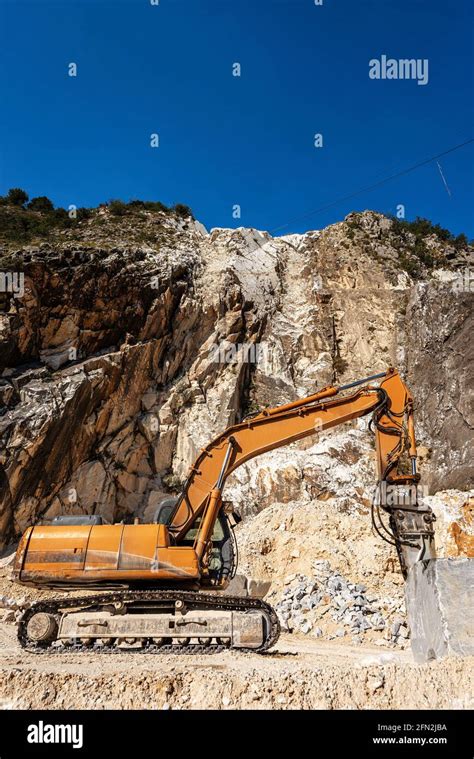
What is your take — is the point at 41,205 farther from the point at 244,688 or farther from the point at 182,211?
the point at 244,688

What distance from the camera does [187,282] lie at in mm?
22844

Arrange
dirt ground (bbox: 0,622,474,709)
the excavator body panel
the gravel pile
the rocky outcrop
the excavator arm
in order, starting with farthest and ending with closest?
the rocky outcrop
the gravel pile
the excavator arm
the excavator body panel
dirt ground (bbox: 0,622,474,709)

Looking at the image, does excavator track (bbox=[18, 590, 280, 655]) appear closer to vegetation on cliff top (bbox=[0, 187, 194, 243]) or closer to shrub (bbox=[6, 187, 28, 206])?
vegetation on cliff top (bbox=[0, 187, 194, 243])

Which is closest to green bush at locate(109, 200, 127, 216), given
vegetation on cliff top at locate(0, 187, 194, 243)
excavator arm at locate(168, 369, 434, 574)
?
vegetation on cliff top at locate(0, 187, 194, 243)

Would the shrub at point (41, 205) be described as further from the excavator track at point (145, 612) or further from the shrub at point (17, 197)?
the excavator track at point (145, 612)

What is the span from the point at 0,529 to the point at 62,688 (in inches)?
481

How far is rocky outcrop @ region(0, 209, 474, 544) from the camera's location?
1736 cm

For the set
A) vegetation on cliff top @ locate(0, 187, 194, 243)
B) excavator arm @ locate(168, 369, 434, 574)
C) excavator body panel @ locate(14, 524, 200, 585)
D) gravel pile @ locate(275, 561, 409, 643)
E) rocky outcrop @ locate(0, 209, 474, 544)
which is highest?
vegetation on cliff top @ locate(0, 187, 194, 243)

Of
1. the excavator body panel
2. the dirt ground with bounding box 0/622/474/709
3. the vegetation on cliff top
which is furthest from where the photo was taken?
the vegetation on cliff top

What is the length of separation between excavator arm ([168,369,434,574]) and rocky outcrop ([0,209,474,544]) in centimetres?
953

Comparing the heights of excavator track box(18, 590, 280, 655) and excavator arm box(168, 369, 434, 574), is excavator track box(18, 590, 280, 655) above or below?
below

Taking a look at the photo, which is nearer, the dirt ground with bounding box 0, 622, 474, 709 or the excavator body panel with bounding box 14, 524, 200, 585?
the dirt ground with bounding box 0, 622, 474, 709

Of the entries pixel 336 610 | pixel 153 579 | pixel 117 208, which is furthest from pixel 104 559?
pixel 117 208
